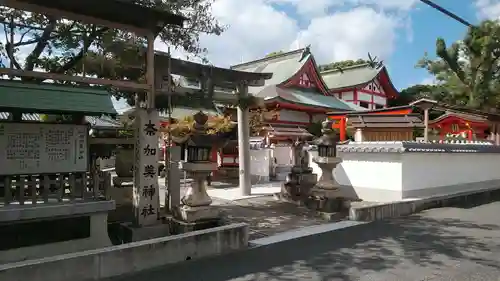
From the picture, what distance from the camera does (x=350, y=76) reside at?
35.2 meters

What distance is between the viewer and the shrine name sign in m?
5.82

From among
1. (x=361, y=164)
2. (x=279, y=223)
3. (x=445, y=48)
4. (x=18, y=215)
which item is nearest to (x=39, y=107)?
(x=18, y=215)

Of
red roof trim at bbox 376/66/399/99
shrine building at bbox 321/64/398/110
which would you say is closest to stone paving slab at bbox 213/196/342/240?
shrine building at bbox 321/64/398/110

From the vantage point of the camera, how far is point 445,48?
3008 cm

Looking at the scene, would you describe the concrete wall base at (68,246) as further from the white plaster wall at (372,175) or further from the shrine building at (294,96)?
the shrine building at (294,96)

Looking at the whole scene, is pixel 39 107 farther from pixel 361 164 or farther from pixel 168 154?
pixel 361 164

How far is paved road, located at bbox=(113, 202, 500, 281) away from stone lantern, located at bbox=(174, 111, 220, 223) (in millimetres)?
1153

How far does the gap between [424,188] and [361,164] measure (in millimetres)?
2077

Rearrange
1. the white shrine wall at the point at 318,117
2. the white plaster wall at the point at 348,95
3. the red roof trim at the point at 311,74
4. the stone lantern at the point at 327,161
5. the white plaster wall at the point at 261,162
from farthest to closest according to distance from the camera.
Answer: the white plaster wall at the point at 348,95 → the red roof trim at the point at 311,74 → the white shrine wall at the point at 318,117 → the white plaster wall at the point at 261,162 → the stone lantern at the point at 327,161

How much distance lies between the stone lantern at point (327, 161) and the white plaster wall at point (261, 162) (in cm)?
681

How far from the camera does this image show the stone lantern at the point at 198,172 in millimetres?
7184

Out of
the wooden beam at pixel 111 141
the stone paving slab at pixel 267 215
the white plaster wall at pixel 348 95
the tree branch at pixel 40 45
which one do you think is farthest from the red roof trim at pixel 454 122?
the tree branch at pixel 40 45

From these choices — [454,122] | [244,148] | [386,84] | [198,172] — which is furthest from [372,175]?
[386,84]

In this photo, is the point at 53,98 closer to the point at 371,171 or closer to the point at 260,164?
the point at 371,171
